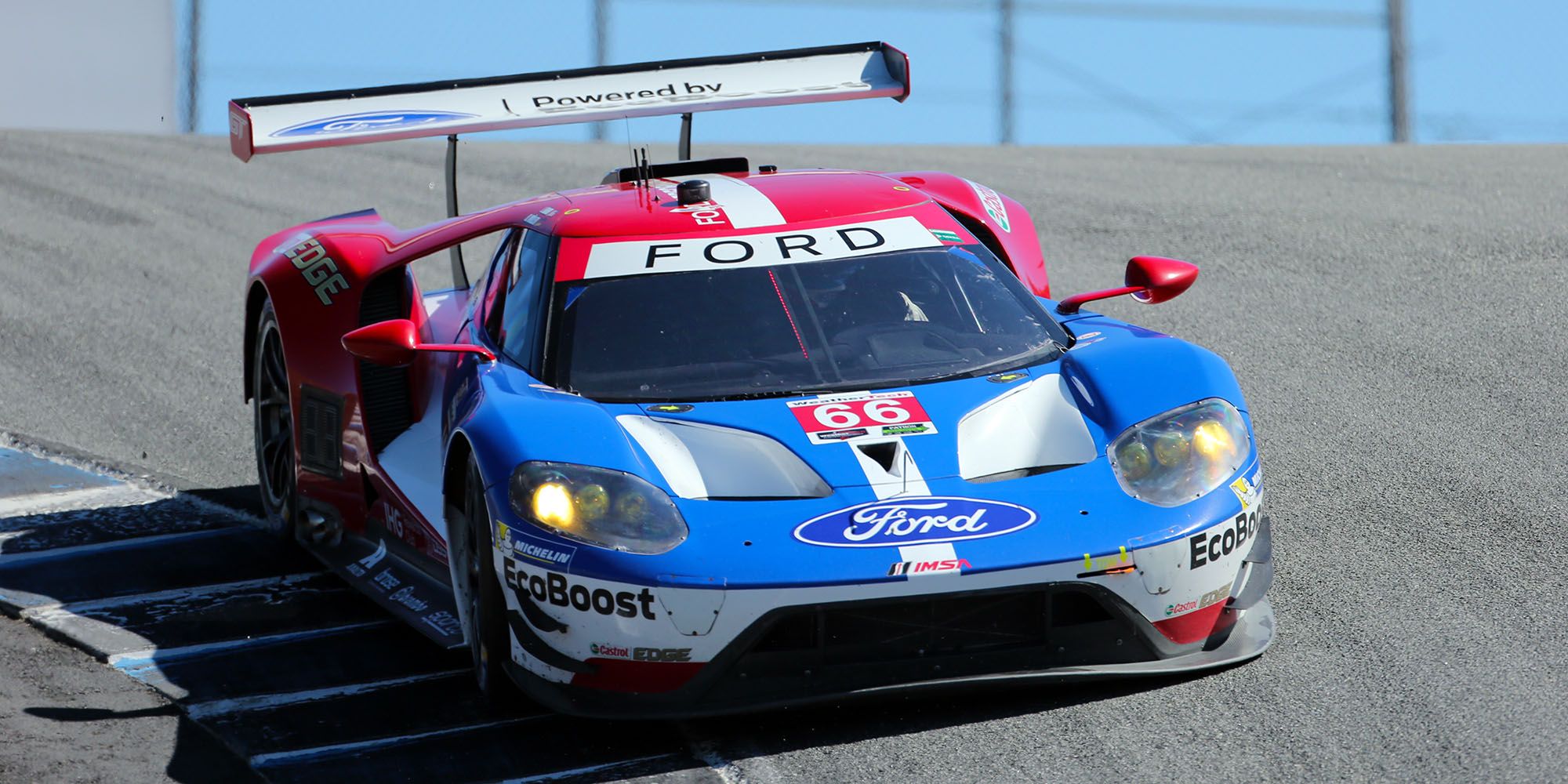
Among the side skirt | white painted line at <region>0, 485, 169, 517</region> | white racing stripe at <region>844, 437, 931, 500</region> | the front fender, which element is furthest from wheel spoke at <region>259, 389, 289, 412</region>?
the front fender

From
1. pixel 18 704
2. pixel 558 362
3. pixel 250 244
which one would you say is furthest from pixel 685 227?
pixel 250 244

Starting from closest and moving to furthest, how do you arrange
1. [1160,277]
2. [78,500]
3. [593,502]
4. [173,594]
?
[593,502] → [1160,277] → [173,594] → [78,500]

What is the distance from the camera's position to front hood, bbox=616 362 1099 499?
4.16 metres

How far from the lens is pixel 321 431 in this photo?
6016mm

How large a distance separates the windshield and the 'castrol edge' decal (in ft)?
0.10

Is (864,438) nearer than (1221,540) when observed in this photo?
No

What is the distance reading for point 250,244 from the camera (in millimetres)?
11641

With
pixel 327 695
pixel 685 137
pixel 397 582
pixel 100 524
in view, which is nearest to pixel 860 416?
pixel 327 695

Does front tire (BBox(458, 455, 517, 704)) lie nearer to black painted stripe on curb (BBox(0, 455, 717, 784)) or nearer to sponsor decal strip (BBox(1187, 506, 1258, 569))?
black painted stripe on curb (BBox(0, 455, 717, 784))

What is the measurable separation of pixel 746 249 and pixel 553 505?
4.17 feet

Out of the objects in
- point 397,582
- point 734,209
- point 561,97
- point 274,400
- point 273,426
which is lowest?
point 397,582

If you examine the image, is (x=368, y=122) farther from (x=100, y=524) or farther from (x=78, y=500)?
(x=78, y=500)

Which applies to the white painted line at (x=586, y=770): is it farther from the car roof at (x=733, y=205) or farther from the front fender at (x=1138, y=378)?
the car roof at (x=733, y=205)

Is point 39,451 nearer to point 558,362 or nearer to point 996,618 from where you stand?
point 558,362
